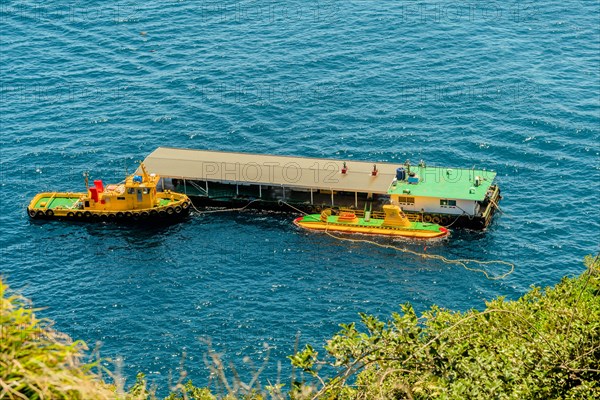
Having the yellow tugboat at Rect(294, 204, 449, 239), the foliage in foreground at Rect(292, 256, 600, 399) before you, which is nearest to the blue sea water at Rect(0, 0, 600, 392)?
the yellow tugboat at Rect(294, 204, 449, 239)

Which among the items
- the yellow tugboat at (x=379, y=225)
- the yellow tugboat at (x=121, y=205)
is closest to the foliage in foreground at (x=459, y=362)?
the yellow tugboat at (x=379, y=225)

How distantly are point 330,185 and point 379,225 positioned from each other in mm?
9001

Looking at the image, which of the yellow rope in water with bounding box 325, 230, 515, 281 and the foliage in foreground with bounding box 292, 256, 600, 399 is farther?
the yellow rope in water with bounding box 325, 230, 515, 281

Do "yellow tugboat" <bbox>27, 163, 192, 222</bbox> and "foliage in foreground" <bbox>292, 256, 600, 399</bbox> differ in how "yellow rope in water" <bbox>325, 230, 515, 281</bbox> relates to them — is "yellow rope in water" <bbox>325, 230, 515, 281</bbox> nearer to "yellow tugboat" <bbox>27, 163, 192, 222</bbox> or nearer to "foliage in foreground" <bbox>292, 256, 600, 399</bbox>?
"yellow tugboat" <bbox>27, 163, 192, 222</bbox>

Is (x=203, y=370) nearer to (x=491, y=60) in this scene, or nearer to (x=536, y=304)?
(x=536, y=304)

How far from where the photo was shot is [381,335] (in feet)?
131

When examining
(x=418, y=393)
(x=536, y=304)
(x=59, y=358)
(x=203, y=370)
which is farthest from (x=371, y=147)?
(x=59, y=358)

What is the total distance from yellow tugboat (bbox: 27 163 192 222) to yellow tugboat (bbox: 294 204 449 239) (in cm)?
1626

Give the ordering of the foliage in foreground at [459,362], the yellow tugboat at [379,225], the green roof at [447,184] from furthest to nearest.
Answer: the green roof at [447,184]
the yellow tugboat at [379,225]
the foliage in foreground at [459,362]

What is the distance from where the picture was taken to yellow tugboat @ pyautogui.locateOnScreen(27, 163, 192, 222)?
4729 inches

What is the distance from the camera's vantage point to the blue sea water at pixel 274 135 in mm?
98875

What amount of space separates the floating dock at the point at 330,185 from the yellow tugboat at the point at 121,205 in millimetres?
4401

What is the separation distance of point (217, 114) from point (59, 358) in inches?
4956

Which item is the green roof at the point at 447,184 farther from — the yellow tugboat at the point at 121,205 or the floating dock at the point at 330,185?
the yellow tugboat at the point at 121,205
